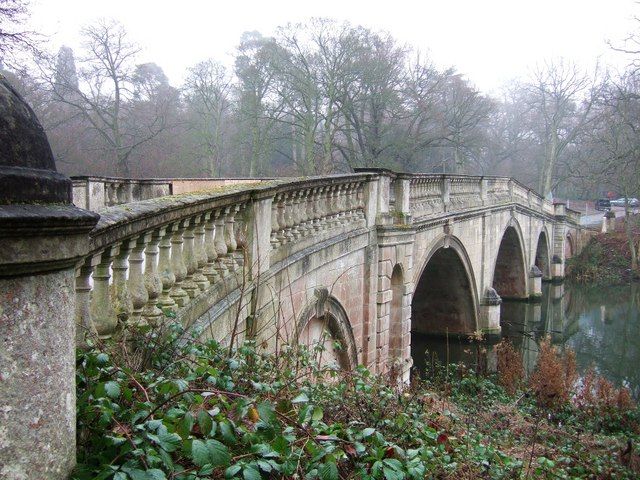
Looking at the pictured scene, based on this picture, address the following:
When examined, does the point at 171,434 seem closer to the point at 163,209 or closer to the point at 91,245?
the point at 91,245

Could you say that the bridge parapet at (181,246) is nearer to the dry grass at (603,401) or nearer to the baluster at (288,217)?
the baluster at (288,217)

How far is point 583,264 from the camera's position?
29.3 meters

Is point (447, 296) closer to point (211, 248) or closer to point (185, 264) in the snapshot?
point (211, 248)

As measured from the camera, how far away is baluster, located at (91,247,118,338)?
2.73m

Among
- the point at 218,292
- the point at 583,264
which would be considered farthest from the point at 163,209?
the point at 583,264

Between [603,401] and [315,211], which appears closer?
[315,211]

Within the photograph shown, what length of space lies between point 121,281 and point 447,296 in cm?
1465

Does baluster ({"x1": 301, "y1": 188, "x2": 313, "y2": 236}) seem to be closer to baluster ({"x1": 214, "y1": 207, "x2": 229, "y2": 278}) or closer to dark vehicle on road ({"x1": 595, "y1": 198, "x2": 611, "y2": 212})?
baluster ({"x1": 214, "y1": 207, "x2": 229, "y2": 278})

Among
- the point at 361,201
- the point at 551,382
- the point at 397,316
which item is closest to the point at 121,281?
the point at 361,201

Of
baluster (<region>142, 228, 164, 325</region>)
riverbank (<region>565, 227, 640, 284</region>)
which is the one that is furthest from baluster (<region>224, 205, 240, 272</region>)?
riverbank (<region>565, 227, 640, 284</region>)

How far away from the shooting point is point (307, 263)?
618cm

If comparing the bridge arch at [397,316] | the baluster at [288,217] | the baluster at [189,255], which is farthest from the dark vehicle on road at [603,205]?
the baluster at [189,255]

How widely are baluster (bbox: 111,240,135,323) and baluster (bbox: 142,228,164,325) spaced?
0.20 meters

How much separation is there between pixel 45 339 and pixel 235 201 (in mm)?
2829
